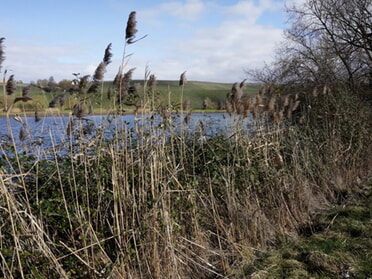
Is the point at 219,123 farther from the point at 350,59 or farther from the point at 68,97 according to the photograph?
the point at 350,59

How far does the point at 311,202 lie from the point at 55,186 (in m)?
3.54

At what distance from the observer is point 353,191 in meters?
6.08

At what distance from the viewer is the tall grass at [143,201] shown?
2650 millimetres

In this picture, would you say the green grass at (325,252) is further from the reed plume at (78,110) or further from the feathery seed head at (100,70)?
the feathery seed head at (100,70)

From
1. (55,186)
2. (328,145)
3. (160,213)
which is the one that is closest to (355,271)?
(160,213)

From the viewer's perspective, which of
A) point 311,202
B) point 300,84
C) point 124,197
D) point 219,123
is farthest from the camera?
point 300,84

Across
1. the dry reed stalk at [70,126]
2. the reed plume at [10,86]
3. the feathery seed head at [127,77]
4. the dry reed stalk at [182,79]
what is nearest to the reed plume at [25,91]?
the reed plume at [10,86]

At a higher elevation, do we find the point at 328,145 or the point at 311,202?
the point at 328,145

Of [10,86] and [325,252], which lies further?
[325,252]

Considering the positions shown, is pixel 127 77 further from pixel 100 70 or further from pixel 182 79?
pixel 182 79

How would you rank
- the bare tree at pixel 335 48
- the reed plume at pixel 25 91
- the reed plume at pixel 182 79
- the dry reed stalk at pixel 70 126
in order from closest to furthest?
1. the reed plume at pixel 25 91
2. the dry reed stalk at pixel 70 126
3. the reed plume at pixel 182 79
4. the bare tree at pixel 335 48

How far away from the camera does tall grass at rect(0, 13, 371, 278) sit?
2.65 m

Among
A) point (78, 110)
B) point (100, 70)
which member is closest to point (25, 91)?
point (78, 110)

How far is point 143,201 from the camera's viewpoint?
119 inches
